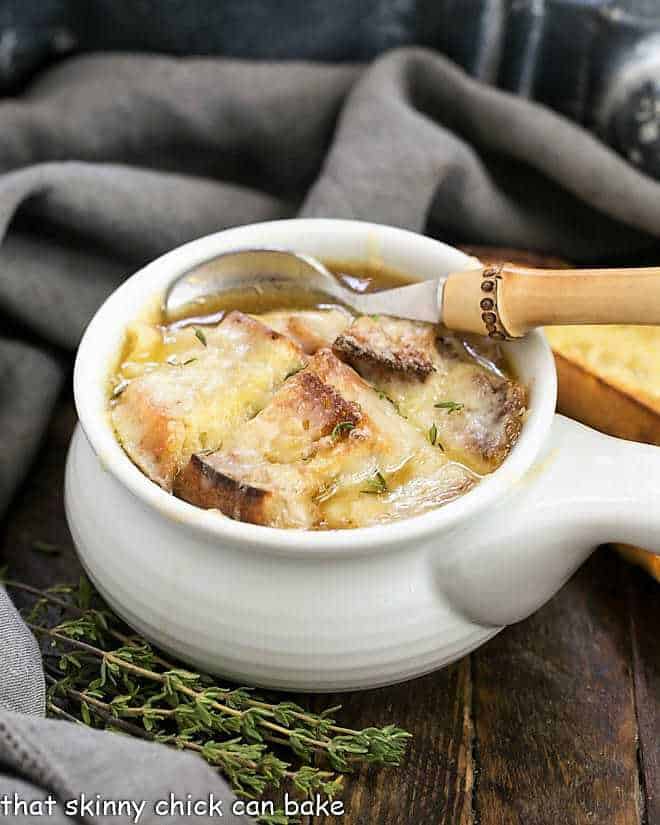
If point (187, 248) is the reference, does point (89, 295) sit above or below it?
below

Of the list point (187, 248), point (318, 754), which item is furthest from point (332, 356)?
point (318, 754)

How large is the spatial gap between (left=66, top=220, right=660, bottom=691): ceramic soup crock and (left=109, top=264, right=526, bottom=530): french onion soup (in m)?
0.06

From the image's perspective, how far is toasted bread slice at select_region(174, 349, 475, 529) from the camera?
155cm

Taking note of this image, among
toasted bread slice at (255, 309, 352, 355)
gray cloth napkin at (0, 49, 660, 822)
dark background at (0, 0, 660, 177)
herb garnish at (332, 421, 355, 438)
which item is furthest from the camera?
dark background at (0, 0, 660, 177)

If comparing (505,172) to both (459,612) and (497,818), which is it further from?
(497,818)

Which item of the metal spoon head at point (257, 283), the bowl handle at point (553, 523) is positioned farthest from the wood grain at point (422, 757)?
the metal spoon head at point (257, 283)

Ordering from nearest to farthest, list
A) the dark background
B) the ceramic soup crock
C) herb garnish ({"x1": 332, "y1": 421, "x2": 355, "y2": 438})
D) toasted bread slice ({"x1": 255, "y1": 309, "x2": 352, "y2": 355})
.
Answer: the ceramic soup crock → herb garnish ({"x1": 332, "y1": 421, "x2": 355, "y2": 438}) → toasted bread slice ({"x1": 255, "y1": 309, "x2": 352, "y2": 355}) → the dark background

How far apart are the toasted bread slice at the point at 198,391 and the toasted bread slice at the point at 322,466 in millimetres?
47

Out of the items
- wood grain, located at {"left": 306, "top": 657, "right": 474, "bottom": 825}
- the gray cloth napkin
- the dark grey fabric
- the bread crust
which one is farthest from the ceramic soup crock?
the gray cloth napkin

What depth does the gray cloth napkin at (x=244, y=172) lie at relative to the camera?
2338mm

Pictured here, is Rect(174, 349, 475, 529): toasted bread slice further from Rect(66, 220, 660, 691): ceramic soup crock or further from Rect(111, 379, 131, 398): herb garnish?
Rect(111, 379, 131, 398): herb garnish

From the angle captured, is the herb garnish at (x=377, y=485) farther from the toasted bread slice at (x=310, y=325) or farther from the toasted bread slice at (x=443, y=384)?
the toasted bread slice at (x=310, y=325)

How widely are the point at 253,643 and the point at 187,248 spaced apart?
741 millimetres

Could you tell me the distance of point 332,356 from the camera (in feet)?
5.74
